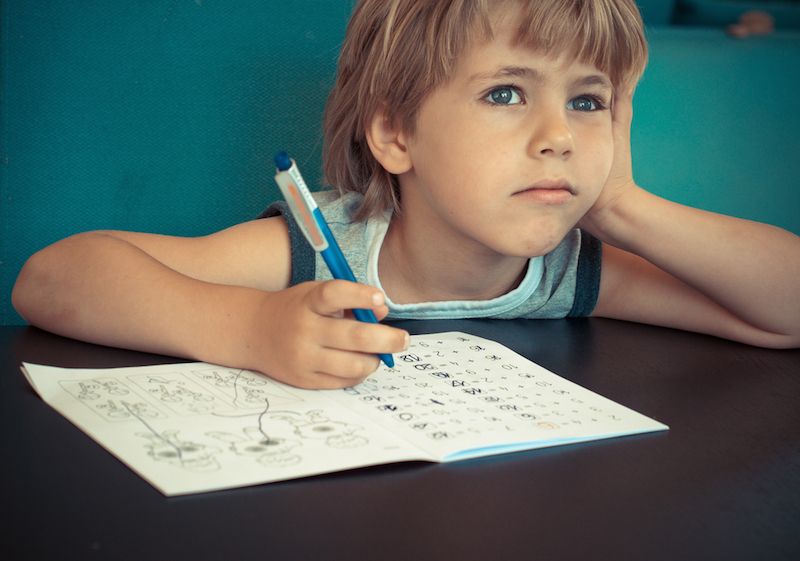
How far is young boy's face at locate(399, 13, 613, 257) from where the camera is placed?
93 centimetres

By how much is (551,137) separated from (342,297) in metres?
0.34

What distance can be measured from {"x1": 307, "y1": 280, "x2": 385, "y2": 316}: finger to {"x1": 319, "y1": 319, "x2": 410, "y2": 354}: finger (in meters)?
0.01

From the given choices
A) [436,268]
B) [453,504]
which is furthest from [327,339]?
[436,268]

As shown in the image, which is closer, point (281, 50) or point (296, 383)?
point (296, 383)

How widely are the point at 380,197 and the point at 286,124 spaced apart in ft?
0.68

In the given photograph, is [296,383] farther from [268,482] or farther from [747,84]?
[747,84]

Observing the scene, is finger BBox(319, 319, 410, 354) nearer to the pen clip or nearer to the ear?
the pen clip

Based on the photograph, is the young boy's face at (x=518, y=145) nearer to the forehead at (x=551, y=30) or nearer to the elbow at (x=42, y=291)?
the forehead at (x=551, y=30)

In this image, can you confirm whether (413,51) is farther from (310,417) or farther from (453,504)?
(453,504)

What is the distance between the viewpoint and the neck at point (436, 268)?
44.0 inches

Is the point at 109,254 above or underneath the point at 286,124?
underneath

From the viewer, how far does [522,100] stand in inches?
37.7

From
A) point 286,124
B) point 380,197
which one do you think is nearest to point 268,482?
point 380,197

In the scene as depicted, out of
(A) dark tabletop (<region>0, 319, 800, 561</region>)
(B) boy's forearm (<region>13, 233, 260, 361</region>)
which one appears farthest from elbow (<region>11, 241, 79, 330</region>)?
(A) dark tabletop (<region>0, 319, 800, 561</region>)
